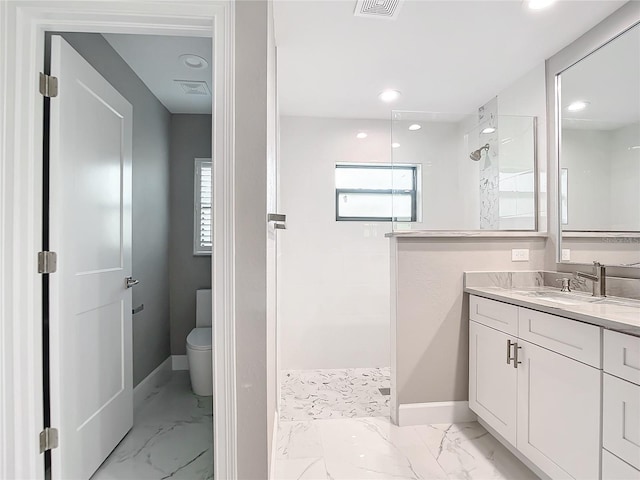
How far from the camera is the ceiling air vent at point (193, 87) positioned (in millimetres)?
2785

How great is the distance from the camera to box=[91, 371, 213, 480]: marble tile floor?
1.84m

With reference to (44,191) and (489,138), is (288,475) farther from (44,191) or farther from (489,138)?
(489,138)

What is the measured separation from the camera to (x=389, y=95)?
302 cm

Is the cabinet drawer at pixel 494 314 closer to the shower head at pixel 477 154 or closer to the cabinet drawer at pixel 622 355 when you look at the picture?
Answer: the cabinet drawer at pixel 622 355

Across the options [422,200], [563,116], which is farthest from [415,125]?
[563,116]

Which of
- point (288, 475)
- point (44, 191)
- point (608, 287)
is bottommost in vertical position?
point (288, 475)

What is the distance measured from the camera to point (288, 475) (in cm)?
183

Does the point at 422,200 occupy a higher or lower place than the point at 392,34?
lower

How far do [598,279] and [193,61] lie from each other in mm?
2911

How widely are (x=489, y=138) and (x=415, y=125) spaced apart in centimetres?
60

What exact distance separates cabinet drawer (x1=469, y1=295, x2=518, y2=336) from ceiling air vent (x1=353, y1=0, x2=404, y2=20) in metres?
Answer: 1.72

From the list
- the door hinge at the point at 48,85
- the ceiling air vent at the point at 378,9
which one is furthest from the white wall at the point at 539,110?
the door hinge at the point at 48,85

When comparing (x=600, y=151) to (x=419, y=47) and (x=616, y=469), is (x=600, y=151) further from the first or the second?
(x=616, y=469)

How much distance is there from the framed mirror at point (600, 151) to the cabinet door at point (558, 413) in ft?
2.69
